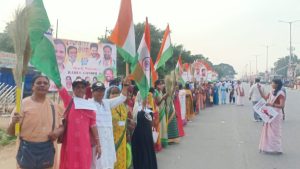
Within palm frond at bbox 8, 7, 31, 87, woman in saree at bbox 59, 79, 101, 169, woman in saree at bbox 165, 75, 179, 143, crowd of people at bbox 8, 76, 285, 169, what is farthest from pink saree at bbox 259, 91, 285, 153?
palm frond at bbox 8, 7, 31, 87

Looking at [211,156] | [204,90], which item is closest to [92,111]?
[211,156]

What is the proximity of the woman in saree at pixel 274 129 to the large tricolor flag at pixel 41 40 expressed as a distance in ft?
18.1

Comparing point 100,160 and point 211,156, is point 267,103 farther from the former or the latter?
Result: point 100,160

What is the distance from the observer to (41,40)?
3.78m

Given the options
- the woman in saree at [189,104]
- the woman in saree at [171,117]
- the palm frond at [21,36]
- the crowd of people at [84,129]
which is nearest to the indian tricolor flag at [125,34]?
the crowd of people at [84,129]

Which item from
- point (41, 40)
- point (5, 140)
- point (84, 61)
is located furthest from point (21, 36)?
point (5, 140)

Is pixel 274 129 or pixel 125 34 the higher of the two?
pixel 125 34

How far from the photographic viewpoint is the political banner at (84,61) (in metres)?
9.40

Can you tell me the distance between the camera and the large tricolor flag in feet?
12.1

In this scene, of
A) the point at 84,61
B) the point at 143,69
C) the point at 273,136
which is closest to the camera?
the point at 143,69

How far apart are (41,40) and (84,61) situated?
626 centimetres

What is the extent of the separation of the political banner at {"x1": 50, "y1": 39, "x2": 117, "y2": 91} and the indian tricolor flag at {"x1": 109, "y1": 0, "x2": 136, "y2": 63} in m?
3.90

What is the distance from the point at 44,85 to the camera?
3.78 meters

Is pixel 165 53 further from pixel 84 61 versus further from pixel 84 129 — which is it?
pixel 84 129
